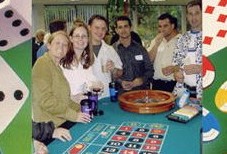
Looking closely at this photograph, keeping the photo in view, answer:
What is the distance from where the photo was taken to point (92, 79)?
2.59 m

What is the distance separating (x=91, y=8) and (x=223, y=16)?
4.95 m

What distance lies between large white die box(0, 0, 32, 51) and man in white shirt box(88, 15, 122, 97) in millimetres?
1732

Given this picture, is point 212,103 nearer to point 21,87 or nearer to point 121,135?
point 21,87

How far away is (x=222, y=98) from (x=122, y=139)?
91 cm

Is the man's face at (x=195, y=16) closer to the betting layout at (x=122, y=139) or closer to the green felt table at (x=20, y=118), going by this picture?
the betting layout at (x=122, y=139)

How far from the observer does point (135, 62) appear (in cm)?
318

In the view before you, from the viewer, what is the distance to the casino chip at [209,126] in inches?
41.4

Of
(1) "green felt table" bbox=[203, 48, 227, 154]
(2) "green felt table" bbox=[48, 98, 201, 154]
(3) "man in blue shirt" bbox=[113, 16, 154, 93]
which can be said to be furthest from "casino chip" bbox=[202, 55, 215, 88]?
(3) "man in blue shirt" bbox=[113, 16, 154, 93]

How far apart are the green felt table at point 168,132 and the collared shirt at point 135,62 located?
555 mm

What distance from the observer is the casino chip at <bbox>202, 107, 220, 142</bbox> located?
1.05 meters

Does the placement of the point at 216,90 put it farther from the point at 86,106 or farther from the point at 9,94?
the point at 86,106

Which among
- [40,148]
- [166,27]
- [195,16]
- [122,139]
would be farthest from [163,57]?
[40,148]

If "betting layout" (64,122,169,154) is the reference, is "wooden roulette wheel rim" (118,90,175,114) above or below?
above

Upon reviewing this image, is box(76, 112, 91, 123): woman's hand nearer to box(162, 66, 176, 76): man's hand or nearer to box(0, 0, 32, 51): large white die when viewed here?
box(162, 66, 176, 76): man's hand
